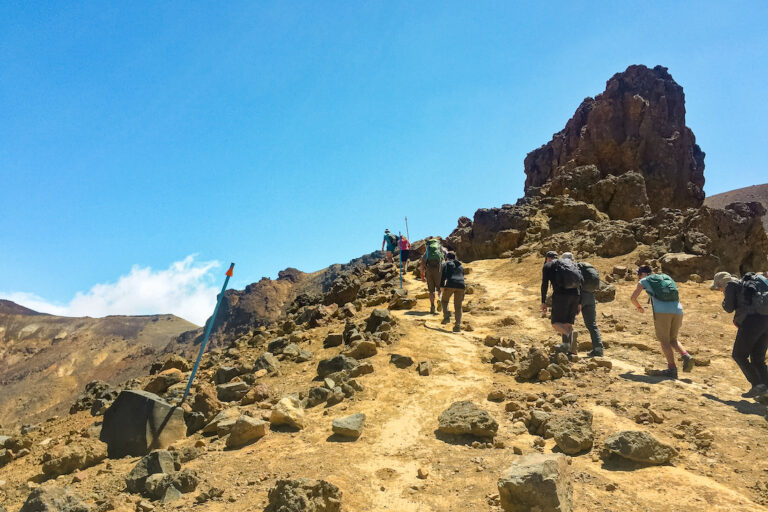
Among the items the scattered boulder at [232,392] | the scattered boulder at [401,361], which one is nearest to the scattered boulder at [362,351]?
the scattered boulder at [401,361]

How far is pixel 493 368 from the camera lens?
24.1ft

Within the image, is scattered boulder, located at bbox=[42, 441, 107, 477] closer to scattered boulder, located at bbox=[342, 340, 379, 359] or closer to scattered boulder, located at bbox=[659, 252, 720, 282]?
scattered boulder, located at bbox=[342, 340, 379, 359]

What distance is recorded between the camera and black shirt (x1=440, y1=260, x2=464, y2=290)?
9.92m

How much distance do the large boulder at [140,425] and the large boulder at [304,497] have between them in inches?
114

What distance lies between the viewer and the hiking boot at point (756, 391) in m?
5.84

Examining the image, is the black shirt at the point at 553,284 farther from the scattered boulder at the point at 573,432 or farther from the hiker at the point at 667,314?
the scattered boulder at the point at 573,432

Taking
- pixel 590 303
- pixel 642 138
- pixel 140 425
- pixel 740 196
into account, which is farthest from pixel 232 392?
pixel 740 196

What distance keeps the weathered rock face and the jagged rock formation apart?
0.31 ft

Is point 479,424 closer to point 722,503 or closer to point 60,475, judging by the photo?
point 722,503

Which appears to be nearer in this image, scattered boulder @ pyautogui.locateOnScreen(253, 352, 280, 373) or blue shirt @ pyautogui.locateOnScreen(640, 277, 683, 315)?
blue shirt @ pyautogui.locateOnScreen(640, 277, 683, 315)

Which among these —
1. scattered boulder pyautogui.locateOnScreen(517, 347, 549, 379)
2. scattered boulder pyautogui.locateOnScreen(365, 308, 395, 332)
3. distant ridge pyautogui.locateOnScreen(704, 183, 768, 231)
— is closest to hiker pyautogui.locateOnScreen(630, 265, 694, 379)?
scattered boulder pyautogui.locateOnScreen(517, 347, 549, 379)

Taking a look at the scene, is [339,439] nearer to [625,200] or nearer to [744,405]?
[744,405]

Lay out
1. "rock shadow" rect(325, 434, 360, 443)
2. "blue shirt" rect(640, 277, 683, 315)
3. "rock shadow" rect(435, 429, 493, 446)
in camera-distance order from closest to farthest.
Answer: "rock shadow" rect(435, 429, 493, 446) < "rock shadow" rect(325, 434, 360, 443) < "blue shirt" rect(640, 277, 683, 315)

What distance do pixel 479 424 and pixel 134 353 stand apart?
6712 cm
